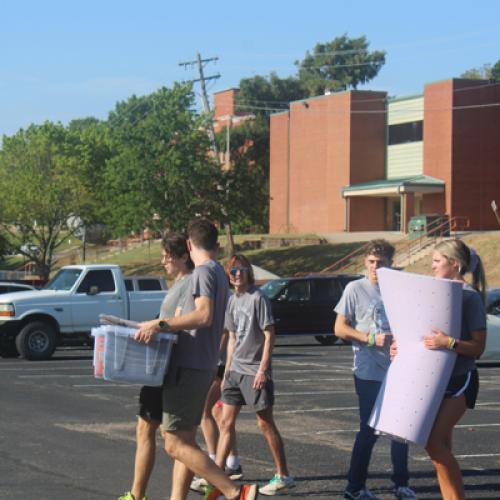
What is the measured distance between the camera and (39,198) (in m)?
50.4

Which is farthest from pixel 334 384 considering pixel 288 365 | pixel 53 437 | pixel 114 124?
pixel 114 124

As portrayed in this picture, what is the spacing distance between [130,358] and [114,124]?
369ft

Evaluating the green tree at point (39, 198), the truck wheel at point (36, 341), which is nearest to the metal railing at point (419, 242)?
the green tree at point (39, 198)

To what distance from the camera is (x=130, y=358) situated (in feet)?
22.3

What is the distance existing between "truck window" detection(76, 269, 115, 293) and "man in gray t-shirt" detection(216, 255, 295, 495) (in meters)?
14.0

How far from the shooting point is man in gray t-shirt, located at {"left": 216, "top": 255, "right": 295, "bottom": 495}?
8.48 metres

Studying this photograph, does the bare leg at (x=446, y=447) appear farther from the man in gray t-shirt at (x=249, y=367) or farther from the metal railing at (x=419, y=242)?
the metal railing at (x=419, y=242)

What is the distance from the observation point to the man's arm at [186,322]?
Answer: 6.79 m

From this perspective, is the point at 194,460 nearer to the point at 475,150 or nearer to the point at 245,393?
the point at 245,393

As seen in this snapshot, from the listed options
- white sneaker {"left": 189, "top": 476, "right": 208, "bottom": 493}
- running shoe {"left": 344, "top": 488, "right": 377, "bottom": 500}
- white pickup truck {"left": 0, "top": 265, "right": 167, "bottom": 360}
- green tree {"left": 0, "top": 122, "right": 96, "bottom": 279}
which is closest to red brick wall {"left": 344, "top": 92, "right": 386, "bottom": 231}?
green tree {"left": 0, "top": 122, "right": 96, "bottom": 279}

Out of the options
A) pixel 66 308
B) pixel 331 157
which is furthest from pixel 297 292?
pixel 331 157

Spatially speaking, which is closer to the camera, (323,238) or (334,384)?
(334,384)

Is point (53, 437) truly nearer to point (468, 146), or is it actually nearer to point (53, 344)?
point (53, 344)

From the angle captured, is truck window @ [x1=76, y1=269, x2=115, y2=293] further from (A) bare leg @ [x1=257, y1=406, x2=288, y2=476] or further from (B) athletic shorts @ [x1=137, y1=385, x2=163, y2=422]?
(B) athletic shorts @ [x1=137, y1=385, x2=163, y2=422]
